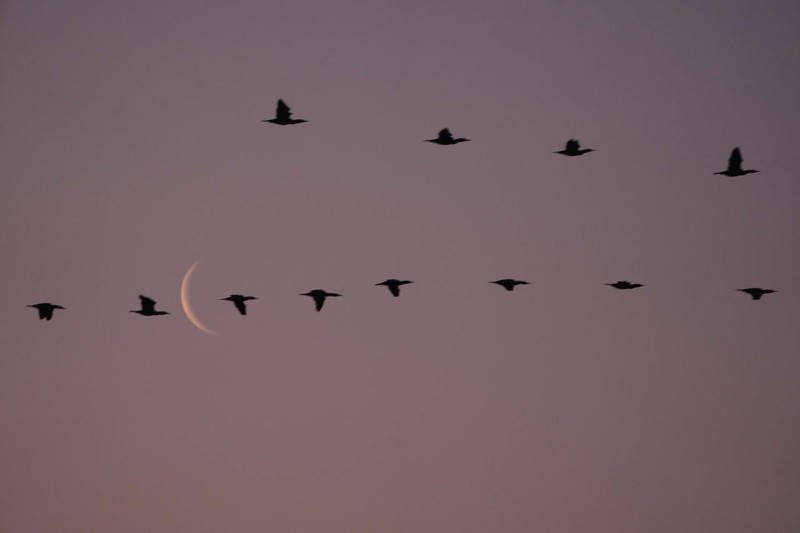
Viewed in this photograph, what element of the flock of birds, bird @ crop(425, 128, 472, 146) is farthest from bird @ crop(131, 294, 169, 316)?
bird @ crop(425, 128, 472, 146)

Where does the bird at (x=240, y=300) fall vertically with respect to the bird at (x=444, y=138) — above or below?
below

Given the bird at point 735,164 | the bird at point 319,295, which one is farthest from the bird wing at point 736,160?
the bird at point 319,295

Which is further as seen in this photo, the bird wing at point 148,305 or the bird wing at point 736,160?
the bird wing at point 148,305

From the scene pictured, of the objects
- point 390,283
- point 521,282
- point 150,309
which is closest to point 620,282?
point 521,282

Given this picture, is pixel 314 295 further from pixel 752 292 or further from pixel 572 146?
pixel 752 292

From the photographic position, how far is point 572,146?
31.8 m

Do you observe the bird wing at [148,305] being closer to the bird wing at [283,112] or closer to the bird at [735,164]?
the bird wing at [283,112]

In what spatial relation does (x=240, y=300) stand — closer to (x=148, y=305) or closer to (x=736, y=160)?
(x=148, y=305)

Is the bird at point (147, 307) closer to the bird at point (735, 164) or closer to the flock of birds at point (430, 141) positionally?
the flock of birds at point (430, 141)

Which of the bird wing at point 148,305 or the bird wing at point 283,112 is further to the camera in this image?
the bird wing at point 148,305

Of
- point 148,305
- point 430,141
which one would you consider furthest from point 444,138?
point 148,305

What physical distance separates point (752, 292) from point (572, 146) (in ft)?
20.0

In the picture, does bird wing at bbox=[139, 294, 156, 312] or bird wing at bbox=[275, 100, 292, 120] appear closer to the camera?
bird wing at bbox=[275, 100, 292, 120]

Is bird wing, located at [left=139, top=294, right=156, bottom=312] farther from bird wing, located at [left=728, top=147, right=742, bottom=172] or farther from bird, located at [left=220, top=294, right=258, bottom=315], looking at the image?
bird wing, located at [left=728, top=147, right=742, bottom=172]
